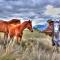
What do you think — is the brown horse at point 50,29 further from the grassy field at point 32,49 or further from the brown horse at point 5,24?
the brown horse at point 5,24

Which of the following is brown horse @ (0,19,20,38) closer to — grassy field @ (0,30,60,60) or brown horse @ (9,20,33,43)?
brown horse @ (9,20,33,43)

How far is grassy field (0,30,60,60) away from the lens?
3057 mm

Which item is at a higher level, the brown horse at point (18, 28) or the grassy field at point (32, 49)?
the brown horse at point (18, 28)

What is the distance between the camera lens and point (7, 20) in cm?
312

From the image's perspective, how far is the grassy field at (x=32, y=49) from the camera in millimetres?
3057

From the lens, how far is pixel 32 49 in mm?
3098

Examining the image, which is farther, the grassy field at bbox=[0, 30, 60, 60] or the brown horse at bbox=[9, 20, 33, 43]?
the brown horse at bbox=[9, 20, 33, 43]

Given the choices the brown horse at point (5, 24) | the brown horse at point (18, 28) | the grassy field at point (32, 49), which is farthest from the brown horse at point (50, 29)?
the brown horse at point (5, 24)

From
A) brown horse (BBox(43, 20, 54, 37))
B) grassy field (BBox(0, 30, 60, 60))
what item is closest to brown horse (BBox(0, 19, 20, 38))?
grassy field (BBox(0, 30, 60, 60))

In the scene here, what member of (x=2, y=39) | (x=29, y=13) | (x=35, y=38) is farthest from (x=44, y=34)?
(x=2, y=39)

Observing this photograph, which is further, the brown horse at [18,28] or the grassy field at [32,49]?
the brown horse at [18,28]

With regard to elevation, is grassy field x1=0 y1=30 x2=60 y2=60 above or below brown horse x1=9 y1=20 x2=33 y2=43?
below

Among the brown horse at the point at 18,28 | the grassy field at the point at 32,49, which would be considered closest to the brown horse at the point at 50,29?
the grassy field at the point at 32,49

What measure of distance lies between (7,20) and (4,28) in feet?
0.39
